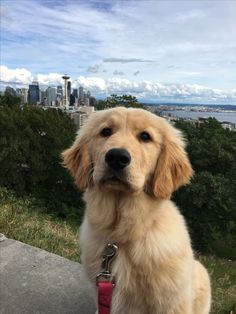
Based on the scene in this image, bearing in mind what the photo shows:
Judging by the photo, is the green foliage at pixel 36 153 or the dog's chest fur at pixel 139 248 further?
the green foliage at pixel 36 153

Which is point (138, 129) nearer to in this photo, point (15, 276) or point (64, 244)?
point (15, 276)

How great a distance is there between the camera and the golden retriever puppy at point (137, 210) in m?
2.96

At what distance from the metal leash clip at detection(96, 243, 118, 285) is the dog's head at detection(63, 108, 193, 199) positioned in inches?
17.9

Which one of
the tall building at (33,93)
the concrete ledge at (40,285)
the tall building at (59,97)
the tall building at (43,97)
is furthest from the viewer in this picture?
the tall building at (33,93)

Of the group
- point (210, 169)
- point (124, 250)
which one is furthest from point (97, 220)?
point (210, 169)

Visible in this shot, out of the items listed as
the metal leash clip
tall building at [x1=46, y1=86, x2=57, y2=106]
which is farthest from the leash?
tall building at [x1=46, y1=86, x2=57, y2=106]

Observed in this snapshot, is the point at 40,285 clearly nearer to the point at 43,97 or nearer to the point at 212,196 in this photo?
the point at 212,196

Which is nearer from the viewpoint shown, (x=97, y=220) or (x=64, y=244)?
(x=97, y=220)

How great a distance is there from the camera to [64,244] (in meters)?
6.03

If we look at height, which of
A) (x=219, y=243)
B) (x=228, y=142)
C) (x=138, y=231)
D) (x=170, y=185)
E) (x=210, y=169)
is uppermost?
(x=170, y=185)

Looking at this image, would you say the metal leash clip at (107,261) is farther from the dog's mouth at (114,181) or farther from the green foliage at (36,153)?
the green foliage at (36,153)

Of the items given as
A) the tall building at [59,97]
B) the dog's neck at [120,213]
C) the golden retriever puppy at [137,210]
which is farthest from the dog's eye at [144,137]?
the tall building at [59,97]

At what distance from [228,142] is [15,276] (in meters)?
18.0

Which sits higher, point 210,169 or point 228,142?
point 228,142
